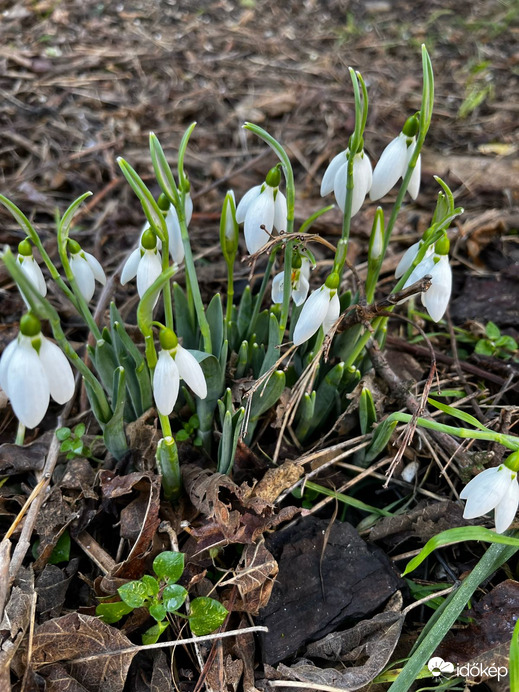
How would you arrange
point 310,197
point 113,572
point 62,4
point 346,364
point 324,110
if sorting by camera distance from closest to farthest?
point 113,572
point 346,364
point 310,197
point 324,110
point 62,4

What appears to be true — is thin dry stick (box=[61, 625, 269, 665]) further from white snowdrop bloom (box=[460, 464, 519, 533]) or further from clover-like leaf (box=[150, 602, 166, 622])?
white snowdrop bloom (box=[460, 464, 519, 533])

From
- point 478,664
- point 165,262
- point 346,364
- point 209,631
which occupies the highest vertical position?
point 165,262

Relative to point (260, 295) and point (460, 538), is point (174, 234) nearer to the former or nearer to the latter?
point (260, 295)

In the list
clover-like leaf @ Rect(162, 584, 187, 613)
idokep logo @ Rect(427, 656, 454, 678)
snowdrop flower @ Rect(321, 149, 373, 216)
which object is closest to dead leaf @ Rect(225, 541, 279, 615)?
clover-like leaf @ Rect(162, 584, 187, 613)

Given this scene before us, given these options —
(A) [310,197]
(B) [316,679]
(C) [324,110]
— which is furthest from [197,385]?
(C) [324,110]

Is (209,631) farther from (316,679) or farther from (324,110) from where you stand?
(324,110)

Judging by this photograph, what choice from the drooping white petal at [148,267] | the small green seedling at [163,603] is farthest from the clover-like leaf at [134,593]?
the drooping white petal at [148,267]
